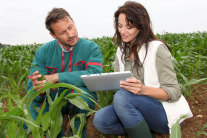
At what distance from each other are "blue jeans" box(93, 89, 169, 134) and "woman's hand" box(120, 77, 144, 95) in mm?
81

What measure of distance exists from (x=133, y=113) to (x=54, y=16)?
2.63ft

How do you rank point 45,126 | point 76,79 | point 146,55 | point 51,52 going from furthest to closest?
point 51,52 → point 76,79 → point 146,55 → point 45,126

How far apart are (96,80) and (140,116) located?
0.32 meters

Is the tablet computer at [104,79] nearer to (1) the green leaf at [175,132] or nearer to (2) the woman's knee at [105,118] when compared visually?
(2) the woman's knee at [105,118]

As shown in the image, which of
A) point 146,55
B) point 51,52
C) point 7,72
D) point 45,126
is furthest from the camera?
point 7,72

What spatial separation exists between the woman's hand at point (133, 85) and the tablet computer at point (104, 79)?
0.03 m

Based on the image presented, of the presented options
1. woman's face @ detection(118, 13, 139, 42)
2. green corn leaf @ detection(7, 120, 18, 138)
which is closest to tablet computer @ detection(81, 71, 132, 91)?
woman's face @ detection(118, 13, 139, 42)

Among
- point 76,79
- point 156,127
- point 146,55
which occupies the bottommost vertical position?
point 156,127

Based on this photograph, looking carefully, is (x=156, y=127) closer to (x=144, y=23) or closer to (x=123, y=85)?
(x=123, y=85)

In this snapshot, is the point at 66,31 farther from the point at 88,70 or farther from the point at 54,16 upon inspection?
the point at 88,70

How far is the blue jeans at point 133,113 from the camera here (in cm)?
129

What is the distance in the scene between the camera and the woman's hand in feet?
3.93

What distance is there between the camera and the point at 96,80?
1.28 m

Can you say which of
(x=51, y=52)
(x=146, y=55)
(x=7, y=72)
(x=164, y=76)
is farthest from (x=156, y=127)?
(x=7, y=72)
